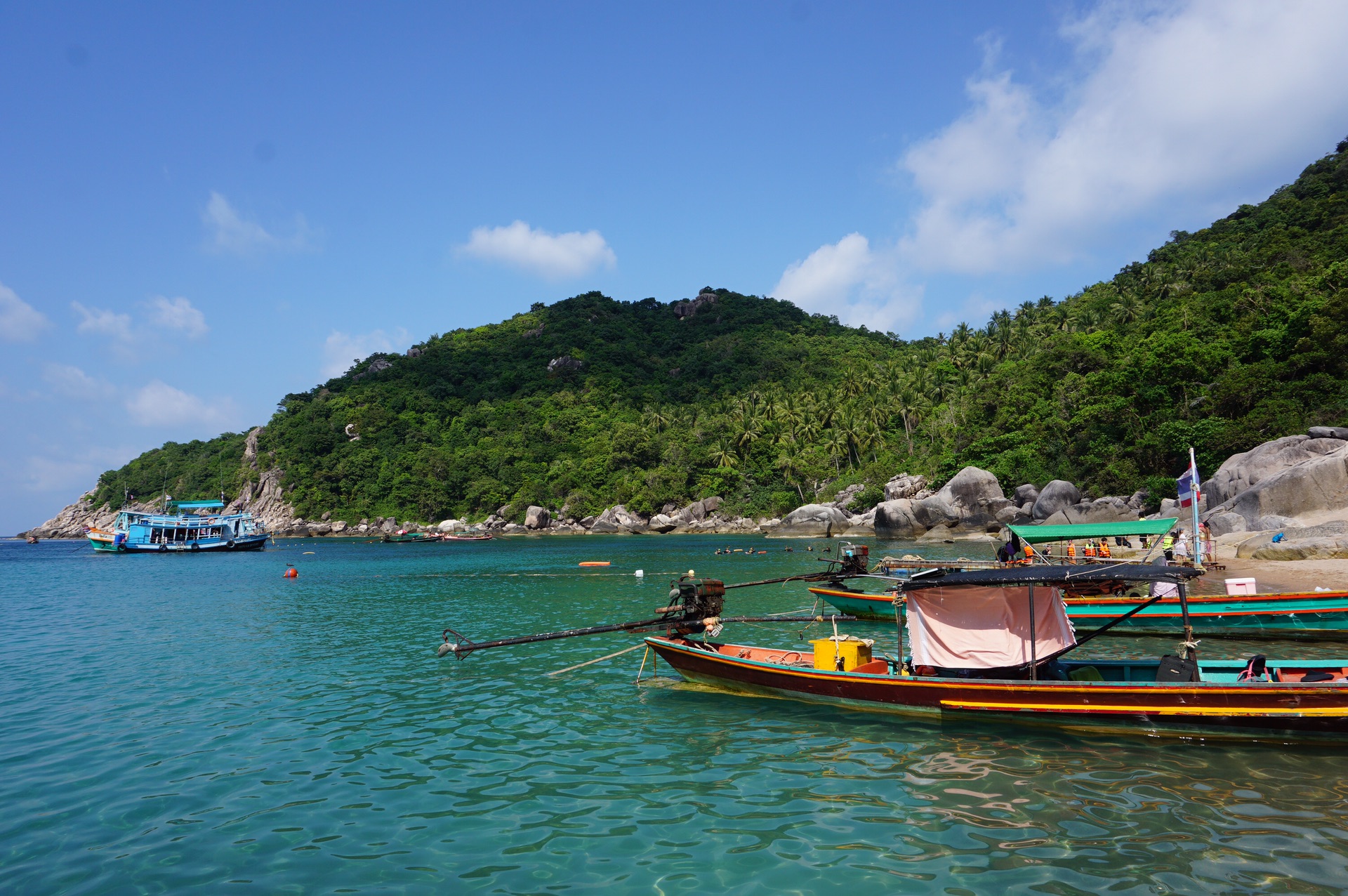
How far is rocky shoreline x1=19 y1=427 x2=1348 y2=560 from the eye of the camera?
118 ft

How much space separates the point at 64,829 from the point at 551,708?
26.8ft

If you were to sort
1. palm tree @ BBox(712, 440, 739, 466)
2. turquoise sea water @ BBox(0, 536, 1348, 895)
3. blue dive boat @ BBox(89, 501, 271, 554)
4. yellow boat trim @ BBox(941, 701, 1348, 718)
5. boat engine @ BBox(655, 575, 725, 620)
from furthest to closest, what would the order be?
palm tree @ BBox(712, 440, 739, 466) < blue dive boat @ BBox(89, 501, 271, 554) < boat engine @ BBox(655, 575, 725, 620) < yellow boat trim @ BBox(941, 701, 1348, 718) < turquoise sea water @ BBox(0, 536, 1348, 895)

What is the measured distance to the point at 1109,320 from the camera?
8438 centimetres

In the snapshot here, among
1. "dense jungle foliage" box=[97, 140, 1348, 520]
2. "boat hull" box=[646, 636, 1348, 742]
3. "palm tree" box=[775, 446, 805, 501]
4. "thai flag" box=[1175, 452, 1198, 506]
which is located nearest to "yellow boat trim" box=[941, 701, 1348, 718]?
"boat hull" box=[646, 636, 1348, 742]

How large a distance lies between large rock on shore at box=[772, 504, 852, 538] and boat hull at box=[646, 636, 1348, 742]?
69333mm

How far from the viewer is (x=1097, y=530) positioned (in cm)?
2678

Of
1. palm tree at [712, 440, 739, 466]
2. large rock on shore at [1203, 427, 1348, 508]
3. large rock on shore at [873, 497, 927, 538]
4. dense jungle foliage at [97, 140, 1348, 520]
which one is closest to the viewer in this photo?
large rock on shore at [1203, 427, 1348, 508]

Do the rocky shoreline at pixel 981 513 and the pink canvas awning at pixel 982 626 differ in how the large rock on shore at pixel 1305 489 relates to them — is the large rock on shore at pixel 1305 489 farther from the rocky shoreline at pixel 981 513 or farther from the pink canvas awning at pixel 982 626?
the pink canvas awning at pixel 982 626

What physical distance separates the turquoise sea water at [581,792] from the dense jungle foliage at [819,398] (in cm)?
4670

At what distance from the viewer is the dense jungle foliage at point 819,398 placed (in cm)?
5716

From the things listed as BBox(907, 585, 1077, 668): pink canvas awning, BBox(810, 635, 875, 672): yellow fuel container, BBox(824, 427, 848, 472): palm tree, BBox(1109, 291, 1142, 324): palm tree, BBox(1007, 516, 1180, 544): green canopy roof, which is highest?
BBox(1109, 291, 1142, 324): palm tree

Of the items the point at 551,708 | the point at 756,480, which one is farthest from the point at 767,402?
the point at 551,708

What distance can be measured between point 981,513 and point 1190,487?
1491 inches

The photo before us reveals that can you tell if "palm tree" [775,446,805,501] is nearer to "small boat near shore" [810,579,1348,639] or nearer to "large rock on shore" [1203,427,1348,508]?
"large rock on shore" [1203,427,1348,508]
